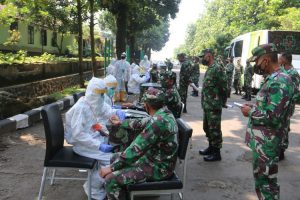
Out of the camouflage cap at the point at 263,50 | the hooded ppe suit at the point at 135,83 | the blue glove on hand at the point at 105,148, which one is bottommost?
the hooded ppe suit at the point at 135,83

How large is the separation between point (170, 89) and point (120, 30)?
50.2 ft

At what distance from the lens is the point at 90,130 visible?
4.77m

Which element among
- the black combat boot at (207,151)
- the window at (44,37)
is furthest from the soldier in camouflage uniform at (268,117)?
the window at (44,37)

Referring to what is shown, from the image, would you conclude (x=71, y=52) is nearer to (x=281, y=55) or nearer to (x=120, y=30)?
(x=120, y=30)

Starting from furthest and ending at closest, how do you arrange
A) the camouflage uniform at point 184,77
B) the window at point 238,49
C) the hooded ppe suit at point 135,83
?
the window at point 238,49, the hooded ppe suit at point 135,83, the camouflage uniform at point 184,77

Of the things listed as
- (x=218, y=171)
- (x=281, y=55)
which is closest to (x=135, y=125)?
(x=218, y=171)

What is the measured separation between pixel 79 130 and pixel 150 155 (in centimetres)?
120

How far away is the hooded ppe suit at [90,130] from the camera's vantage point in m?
4.36

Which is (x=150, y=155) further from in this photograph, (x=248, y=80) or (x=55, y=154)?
(x=248, y=80)

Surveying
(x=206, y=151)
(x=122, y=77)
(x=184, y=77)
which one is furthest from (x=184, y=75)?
(x=206, y=151)

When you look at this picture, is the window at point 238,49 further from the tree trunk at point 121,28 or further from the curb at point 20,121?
the curb at point 20,121

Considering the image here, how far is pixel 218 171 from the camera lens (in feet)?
19.0

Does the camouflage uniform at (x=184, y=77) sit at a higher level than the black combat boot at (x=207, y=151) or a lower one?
higher

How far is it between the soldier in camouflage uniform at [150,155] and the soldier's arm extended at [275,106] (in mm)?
760
